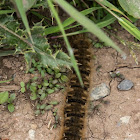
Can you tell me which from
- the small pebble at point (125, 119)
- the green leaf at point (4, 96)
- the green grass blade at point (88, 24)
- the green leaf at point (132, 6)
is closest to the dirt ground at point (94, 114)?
the small pebble at point (125, 119)

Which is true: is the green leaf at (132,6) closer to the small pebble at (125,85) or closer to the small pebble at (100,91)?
the small pebble at (125,85)

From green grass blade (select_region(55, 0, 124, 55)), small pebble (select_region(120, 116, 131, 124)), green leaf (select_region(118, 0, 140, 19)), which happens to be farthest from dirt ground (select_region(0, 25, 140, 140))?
green grass blade (select_region(55, 0, 124, 55))

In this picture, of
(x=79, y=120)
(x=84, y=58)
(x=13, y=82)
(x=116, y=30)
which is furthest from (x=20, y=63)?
(x=116, y=30)

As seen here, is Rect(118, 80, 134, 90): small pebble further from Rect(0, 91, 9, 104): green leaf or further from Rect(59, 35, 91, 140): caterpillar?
Rect(0, 91, 9, 104): green leaf

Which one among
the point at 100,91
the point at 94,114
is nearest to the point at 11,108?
the point at 94,114

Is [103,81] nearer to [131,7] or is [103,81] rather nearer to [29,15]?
[131,7]
